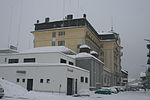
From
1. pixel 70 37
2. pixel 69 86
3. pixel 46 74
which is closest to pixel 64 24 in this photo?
pixel 70 37

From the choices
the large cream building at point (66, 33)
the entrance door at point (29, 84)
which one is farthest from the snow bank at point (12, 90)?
the large cream building at point (66, 33)

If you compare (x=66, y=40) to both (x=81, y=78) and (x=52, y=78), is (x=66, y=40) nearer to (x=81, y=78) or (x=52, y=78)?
(x=81, y=78)

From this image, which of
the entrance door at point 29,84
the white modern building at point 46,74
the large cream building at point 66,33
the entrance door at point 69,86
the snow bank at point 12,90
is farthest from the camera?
the large cream building at point 66,33

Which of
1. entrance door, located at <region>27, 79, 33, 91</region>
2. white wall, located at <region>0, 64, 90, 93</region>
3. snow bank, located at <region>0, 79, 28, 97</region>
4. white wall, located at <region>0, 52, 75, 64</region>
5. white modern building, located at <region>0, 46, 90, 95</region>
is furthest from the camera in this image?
white wall, located at <region>0, 52, 75, 64</region>

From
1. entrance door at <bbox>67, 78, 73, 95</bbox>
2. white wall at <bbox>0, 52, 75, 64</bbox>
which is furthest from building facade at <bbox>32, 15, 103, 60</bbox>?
entrance door at <bbox>67, 78, 73, 95</bbox>

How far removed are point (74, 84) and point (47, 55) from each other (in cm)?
832

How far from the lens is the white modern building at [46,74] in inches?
1443

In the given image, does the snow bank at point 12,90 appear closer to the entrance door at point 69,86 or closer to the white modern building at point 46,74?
the white modern building at point 46,74

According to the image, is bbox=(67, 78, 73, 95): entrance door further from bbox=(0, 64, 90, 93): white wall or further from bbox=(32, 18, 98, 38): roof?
bbox=(32, 18, 98, 38): roof

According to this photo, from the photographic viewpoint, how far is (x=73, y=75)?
39.9 meters

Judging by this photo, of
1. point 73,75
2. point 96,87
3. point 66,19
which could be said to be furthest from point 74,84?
point 66,19

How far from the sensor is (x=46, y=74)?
3756 cm

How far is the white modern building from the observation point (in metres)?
36.7

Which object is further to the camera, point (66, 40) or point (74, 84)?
point (66, 40)
